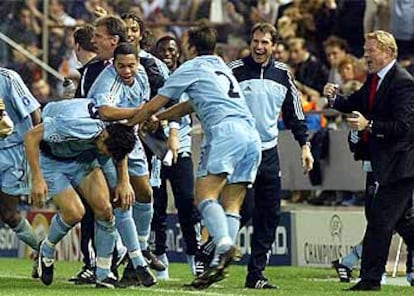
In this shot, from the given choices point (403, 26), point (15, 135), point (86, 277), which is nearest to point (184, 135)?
point (15, 135)

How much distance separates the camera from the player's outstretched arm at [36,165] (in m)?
12.0

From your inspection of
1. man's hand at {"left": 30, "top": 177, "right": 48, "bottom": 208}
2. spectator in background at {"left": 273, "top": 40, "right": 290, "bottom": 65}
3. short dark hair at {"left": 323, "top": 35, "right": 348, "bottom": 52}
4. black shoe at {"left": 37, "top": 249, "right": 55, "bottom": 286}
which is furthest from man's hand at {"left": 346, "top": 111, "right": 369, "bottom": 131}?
spectator in background at {"left": 273, "top": 40, "right": 290, "bottom": 65}

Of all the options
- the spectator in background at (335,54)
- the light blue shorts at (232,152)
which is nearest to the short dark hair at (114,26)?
the light blue shorts at (232,152)

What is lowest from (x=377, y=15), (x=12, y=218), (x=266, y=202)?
(x=12, y=218)

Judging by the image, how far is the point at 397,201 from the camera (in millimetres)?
12641

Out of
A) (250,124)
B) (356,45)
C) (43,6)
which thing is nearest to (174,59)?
(250,124)

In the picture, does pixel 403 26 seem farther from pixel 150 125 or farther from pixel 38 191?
pixel 38 191

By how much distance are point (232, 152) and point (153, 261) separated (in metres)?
2.75

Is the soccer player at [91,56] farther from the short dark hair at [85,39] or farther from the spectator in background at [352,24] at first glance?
the spectator in background at [352,24]

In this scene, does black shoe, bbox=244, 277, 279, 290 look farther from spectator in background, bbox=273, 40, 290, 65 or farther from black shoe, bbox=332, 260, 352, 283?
spectator in background, bbox=273, 40, 290, 65

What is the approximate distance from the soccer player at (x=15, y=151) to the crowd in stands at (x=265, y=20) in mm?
3563

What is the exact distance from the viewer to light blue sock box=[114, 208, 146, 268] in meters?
12.7

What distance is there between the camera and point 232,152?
38.1 ft

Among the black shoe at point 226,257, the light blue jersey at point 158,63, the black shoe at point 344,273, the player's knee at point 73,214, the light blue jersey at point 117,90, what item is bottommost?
the black shoe at point 344,273
